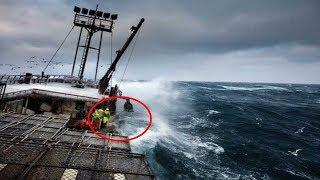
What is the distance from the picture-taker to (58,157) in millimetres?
11062

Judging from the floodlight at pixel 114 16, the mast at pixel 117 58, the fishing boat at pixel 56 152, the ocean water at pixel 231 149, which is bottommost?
the ocean water at pixel 231 149

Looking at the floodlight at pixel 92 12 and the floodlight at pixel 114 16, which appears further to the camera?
the floodlight at pixel 92 12

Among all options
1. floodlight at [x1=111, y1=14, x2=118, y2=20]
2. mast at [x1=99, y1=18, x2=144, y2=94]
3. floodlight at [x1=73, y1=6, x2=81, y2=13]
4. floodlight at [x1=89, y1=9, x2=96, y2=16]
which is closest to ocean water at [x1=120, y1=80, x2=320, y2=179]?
mast at [x1=99, y1=18, x2=144, y2=94]

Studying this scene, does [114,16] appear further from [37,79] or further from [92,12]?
[37,79]

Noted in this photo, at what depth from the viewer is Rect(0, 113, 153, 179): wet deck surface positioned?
31.4 ft

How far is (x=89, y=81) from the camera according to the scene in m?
48.1

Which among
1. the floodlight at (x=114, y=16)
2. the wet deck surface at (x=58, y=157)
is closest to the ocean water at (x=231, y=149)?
the wet deck surface at (x=58, y=157)

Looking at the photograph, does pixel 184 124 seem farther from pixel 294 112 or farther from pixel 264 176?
pixel 294 112

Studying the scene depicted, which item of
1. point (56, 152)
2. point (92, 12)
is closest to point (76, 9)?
point (92, 12)

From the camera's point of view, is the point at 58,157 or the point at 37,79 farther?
the point at 37,79

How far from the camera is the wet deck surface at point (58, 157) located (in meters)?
9.56

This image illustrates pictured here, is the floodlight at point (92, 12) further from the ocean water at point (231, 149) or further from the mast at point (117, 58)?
the ocean water at point (231, 149)

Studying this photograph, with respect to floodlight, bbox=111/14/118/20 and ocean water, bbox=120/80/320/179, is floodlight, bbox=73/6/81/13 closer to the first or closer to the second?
floodlight, bbox=111/14/118/20

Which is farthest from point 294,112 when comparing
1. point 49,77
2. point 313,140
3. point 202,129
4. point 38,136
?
point 38,136
